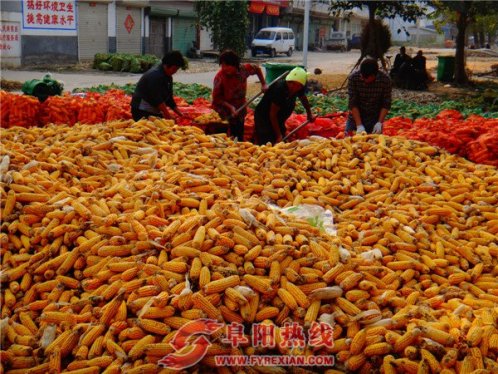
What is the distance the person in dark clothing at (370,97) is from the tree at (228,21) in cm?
2255

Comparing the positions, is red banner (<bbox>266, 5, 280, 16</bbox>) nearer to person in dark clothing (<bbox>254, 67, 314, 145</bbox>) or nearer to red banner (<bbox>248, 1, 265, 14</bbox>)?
red banner (<bbox>248, 1, 265, 14</bbox>)

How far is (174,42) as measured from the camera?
34.5 meters

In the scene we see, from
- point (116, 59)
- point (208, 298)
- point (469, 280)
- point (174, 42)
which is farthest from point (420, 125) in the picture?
point (174, 42)

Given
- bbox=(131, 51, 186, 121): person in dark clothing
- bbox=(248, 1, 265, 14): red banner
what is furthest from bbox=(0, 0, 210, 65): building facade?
bbox=(131, 51, 186, 121): person in dark clothing

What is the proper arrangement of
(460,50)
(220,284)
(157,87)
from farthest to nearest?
1. (460,50)
2. (157,87)
3. (220,284)

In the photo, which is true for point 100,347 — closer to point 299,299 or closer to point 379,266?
point 299,299

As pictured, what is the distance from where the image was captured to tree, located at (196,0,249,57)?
94.9ft

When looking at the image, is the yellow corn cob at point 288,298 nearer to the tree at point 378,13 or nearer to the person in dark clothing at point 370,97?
the person in dark clothing at point 370,97

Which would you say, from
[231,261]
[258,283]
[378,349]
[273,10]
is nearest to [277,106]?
[231,261]

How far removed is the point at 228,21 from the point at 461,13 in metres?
12.5

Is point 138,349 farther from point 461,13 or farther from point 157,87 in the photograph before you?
point 461,13

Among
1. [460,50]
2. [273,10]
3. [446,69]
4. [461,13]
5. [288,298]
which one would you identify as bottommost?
[288,298]

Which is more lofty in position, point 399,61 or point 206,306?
point 399,61

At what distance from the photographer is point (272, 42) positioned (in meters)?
38.3
